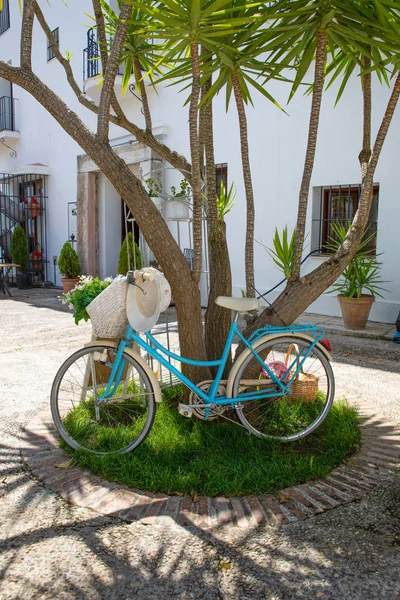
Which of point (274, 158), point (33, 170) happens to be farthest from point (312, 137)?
point (33, 170)

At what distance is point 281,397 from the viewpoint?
354 centimetres

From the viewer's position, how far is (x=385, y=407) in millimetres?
4051

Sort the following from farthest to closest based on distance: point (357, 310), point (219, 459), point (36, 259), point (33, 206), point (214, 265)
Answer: point (33, 206)
point (36, 259)
point (357, 310)
point (214, 265)
point (219, 459)

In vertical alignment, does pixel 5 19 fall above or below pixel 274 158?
above

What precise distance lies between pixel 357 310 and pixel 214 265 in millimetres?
3845

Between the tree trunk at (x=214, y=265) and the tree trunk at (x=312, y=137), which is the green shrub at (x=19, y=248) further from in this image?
the tree trunk at (x=312, y=137)

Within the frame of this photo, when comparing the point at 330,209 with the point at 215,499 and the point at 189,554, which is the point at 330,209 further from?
the point at 189,554

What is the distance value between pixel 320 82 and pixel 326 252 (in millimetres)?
5256

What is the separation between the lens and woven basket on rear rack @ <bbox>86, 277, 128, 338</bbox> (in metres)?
3.08

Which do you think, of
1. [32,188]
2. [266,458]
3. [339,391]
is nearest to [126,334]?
[266,458]

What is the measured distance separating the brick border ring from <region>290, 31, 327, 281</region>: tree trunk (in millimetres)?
1237

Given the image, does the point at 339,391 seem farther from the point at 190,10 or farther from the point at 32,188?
the point at 32,188

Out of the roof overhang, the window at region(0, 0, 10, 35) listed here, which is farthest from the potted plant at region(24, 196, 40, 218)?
the window at region(0, 0, 10, 35)

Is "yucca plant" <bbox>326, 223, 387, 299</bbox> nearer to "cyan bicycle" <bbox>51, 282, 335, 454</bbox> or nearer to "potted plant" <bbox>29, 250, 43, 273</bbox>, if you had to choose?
"cyan bicycle" <bbox>51, 282, 335, 454</bbox>
